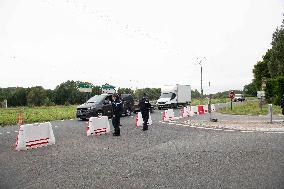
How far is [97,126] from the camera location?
16.1 metres

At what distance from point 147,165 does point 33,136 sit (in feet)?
18.7

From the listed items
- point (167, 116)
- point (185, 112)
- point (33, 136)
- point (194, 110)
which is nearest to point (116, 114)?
point (33, 136)

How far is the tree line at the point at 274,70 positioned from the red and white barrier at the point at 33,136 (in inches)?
868

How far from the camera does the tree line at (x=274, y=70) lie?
Result: 130 ft

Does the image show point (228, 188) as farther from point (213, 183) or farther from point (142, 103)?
point (142, 103)

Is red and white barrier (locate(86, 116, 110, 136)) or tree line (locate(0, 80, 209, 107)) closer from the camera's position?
red and white barrier (locate(86, 116, 110, 136))

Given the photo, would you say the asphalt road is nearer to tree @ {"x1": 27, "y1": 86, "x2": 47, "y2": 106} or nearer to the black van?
the black van

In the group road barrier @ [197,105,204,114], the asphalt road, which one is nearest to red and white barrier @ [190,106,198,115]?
road barrier @ [197,105,204,114]

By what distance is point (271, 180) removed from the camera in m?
6.57

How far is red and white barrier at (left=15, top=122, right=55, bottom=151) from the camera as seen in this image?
1171 cm

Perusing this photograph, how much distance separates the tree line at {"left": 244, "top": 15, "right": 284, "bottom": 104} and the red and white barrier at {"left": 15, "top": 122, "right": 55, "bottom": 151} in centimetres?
2206

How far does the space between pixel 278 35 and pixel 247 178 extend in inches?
2490

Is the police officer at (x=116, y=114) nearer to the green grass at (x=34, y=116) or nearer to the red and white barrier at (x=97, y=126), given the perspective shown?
the red and white barrier at (x=97, y=126)

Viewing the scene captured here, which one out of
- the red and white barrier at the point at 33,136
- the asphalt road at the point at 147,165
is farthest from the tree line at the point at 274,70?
the red and white barrier at the point at 33,136
